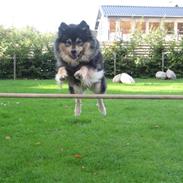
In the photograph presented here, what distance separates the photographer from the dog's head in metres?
6.43

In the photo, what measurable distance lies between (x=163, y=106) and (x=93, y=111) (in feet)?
6.12

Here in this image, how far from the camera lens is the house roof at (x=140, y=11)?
49562 mm

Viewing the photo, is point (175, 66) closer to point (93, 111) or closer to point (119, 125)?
point (93, 111)

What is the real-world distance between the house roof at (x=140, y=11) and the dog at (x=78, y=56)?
42.6m

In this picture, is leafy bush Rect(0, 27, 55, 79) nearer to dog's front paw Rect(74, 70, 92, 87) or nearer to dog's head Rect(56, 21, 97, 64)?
dog's head Rect(56, 21, 97, 64)

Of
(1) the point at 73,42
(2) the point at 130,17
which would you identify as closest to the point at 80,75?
(1) the point at 73,42

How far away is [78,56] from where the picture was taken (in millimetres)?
6445

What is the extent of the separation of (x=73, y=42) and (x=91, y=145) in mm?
1627

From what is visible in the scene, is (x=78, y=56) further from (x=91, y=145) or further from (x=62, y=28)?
(x=91, y=145)

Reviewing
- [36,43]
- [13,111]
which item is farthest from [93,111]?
[36,43]

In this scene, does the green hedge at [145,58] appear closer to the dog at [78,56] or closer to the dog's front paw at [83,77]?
the dog at [78,56]

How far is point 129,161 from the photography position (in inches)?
250

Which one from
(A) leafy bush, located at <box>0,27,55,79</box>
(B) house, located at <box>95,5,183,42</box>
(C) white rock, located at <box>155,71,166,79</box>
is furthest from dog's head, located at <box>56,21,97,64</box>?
(B) house, located at <box>95,5,183,42</box>

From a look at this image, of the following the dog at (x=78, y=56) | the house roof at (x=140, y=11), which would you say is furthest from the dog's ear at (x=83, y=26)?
the house roof at (x=140, y=11)
